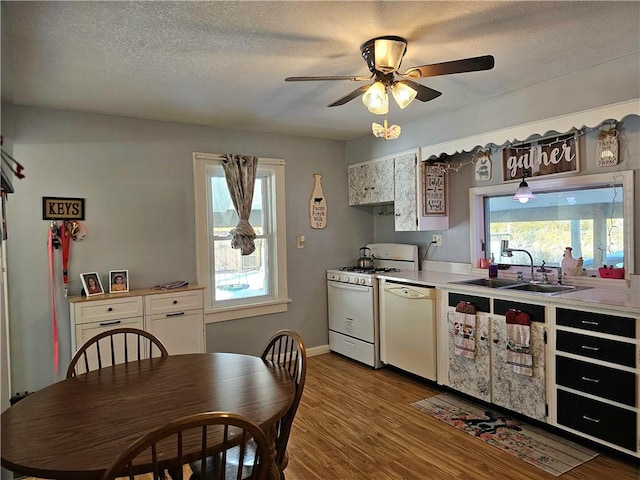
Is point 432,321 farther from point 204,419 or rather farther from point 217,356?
point 204,419

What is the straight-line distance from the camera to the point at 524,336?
288cm

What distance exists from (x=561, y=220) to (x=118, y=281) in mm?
3650

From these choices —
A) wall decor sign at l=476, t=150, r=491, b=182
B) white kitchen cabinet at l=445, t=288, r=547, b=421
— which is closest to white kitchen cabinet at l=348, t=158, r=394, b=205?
wall decor sign at l=476, t=150, r=491, b=182

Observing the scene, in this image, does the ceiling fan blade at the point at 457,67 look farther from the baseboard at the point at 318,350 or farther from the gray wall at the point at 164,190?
the baseboard at the point at 318,350

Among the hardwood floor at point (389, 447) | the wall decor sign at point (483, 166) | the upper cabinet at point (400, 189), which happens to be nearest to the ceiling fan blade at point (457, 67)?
the wall decor sign at point (483, 166)

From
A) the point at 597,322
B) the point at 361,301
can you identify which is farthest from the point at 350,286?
the point at 597,322

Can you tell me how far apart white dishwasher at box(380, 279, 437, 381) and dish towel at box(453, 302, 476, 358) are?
27cm

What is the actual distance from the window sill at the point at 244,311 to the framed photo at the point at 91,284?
0.97 m

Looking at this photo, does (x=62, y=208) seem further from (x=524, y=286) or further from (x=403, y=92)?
(x=524, y=286)

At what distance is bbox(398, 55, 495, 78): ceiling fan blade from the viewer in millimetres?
1999

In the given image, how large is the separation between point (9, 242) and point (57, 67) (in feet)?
4.68

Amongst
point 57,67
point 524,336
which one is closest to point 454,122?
point 524,336

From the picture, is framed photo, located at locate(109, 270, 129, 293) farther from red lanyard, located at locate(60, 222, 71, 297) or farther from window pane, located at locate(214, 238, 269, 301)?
window pane, located at locate(214, 238, 269, 301)

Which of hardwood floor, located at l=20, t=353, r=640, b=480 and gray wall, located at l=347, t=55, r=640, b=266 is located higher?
gray wall, located at l=347, t=55, r=640, b=266
